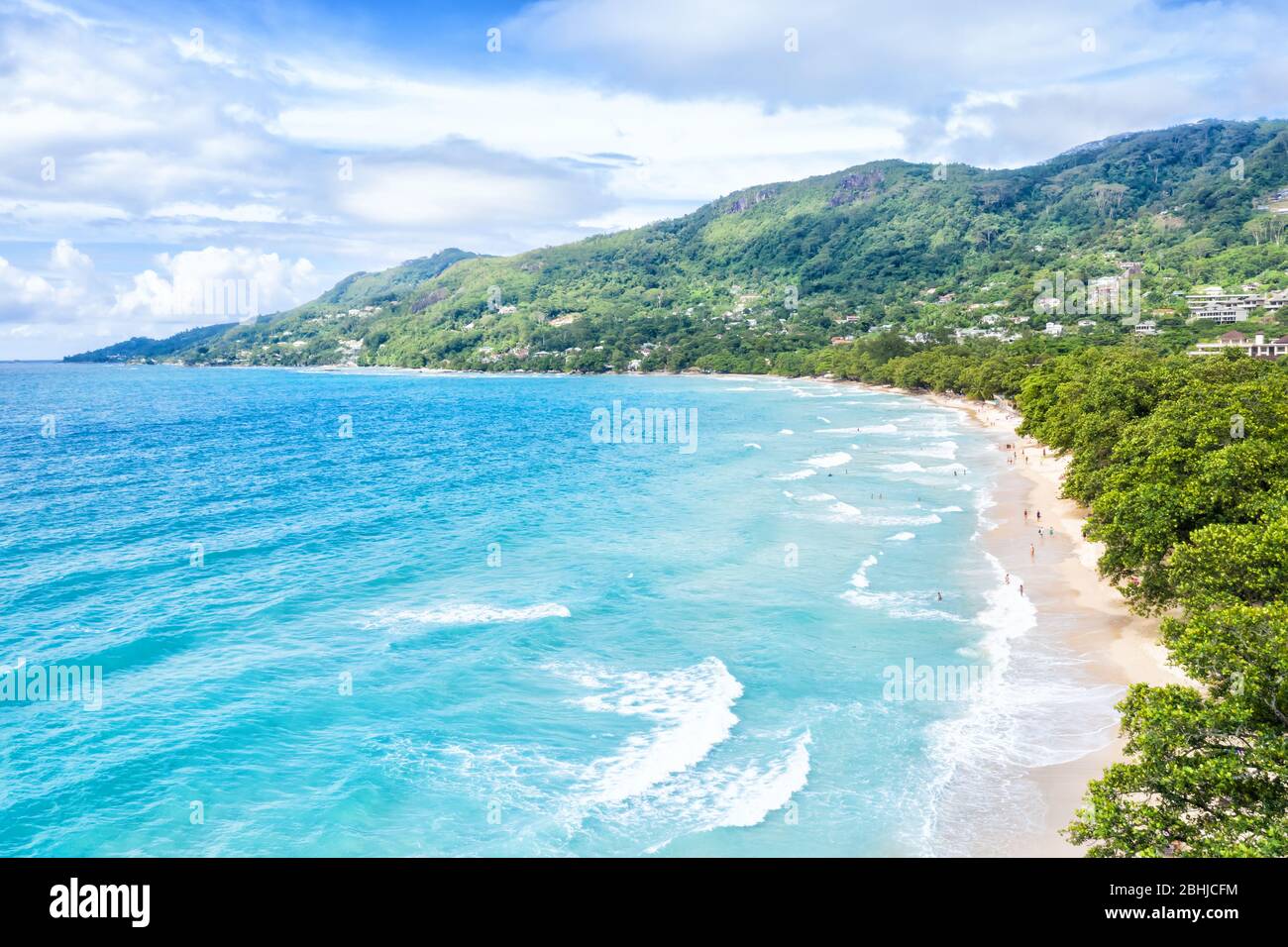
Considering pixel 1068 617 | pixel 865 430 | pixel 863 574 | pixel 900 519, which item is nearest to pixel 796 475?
pixel 900 519

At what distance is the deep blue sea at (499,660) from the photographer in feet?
79.5

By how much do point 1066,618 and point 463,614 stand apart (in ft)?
95.6

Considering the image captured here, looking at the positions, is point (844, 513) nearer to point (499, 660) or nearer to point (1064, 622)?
point (1064, 622)

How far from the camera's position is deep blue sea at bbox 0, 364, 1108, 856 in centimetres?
2423

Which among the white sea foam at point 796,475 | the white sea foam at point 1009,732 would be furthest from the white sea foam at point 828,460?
the white sea foam at point 1009,732

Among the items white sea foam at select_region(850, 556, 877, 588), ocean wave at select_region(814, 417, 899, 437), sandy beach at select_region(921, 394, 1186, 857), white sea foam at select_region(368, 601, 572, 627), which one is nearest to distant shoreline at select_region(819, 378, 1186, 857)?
sandy beach at select_region(921, 394, 1186, 857)

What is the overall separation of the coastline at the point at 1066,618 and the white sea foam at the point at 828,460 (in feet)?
51.2

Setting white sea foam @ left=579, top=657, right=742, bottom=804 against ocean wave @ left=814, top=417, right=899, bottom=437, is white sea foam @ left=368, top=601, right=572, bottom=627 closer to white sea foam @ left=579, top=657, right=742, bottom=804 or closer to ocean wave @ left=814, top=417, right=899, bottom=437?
white sea foam @ left=579, top=657, right=742, bottom=804

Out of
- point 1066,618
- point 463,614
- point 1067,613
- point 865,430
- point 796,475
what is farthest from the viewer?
point 865,430

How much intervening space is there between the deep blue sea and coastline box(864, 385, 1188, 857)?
1.36m

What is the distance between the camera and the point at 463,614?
40312 mm

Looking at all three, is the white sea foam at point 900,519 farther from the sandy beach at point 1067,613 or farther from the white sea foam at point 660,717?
the white sea foam at point 660,717
